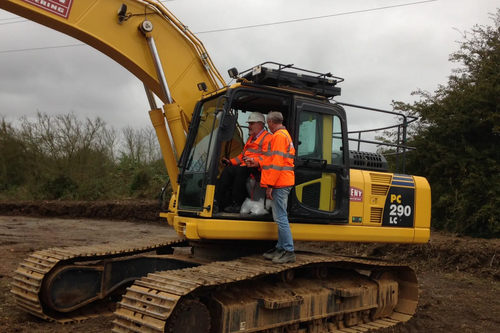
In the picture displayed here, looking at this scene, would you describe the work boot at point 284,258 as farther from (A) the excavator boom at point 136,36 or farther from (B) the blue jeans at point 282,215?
(A) the excavator boom at point 136,36

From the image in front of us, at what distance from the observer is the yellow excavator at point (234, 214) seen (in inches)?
209

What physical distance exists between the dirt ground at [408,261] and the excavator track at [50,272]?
0.18 m

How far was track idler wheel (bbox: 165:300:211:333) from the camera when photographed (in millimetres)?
4363

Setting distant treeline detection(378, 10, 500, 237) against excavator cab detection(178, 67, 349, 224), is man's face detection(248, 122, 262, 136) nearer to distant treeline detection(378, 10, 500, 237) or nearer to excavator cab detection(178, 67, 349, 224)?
Answer: excavator cab detection(178, 67, 349, 224)

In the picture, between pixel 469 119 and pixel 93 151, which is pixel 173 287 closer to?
pixel 469 119

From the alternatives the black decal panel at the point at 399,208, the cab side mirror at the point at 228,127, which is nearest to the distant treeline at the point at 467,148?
the black decal panel at the point at 399,208

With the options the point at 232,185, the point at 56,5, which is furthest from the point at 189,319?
the point at 56,5

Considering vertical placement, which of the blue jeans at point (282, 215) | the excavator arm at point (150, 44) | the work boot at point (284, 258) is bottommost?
the work boot at point (284, 258)

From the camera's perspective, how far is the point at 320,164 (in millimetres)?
5832

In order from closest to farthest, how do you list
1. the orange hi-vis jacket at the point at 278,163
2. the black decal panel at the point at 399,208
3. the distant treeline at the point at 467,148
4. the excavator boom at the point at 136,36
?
the orange hi-vis jacket at the point at 278,163
the excavator boom at the point at 136,36
the black decal panel at the point at 399,208
the distant treeline at the point at 467,148

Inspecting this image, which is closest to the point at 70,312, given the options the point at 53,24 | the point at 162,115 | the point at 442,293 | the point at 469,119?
the point at 162,115

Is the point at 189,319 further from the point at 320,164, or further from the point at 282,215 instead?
the point at 320,164

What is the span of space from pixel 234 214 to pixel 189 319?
133 centimetres

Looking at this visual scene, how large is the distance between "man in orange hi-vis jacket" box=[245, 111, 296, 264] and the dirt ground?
72.5 inches
